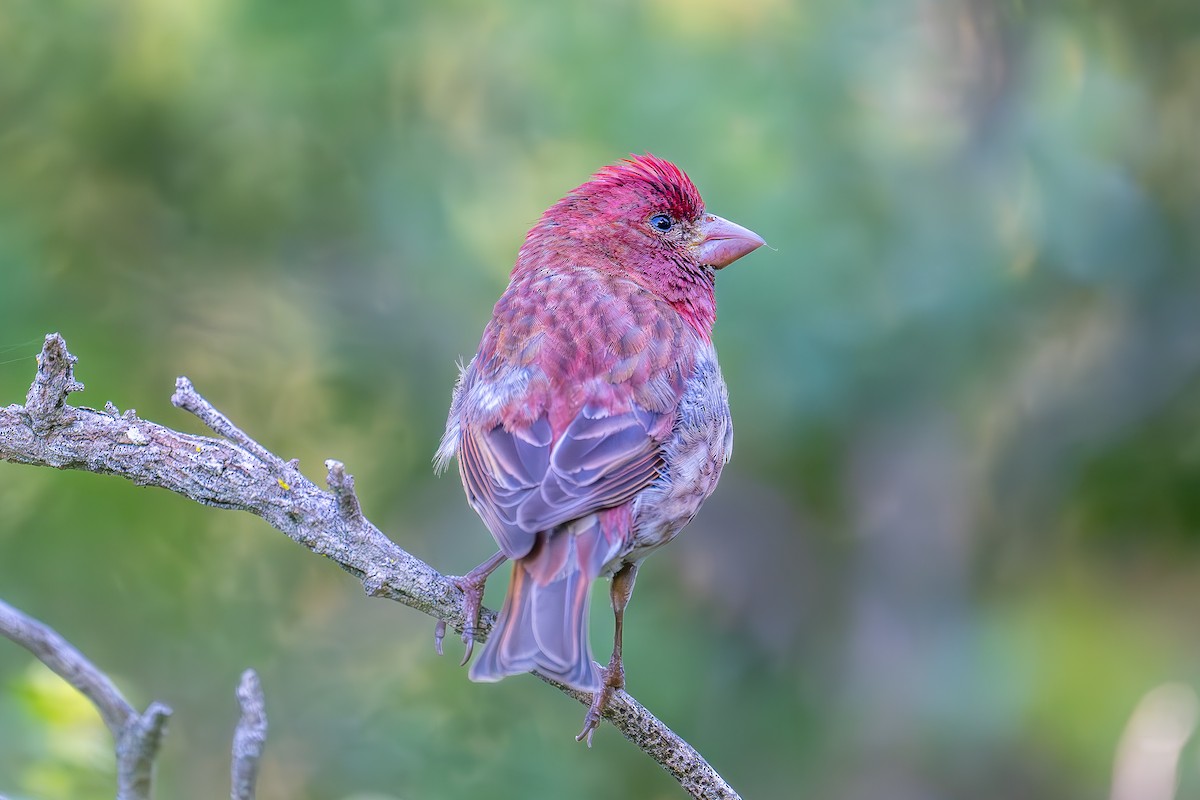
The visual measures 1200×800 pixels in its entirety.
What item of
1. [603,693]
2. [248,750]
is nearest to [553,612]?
[603,693]

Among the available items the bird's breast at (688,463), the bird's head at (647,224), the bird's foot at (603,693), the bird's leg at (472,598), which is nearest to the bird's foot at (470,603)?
the bird's leg at (472,598)

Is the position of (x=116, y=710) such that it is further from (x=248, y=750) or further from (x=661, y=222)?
(x=661, y=222)

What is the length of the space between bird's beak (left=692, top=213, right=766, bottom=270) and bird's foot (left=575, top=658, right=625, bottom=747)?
177cm

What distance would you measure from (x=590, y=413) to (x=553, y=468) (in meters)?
0.27

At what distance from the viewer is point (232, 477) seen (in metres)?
3.11

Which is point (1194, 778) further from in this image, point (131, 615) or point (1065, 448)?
point (131, 615)

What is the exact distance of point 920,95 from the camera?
6492mm

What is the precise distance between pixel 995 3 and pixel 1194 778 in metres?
3.69

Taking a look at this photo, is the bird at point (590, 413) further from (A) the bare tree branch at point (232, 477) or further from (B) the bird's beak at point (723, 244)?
(A) the bare tree branch at point (232, 477)

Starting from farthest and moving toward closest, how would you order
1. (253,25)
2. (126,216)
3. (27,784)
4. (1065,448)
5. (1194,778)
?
(1065,448) → (126,216) → (253,25) → (1194,778) → (27,784)

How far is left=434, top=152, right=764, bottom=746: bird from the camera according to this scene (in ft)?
10.9

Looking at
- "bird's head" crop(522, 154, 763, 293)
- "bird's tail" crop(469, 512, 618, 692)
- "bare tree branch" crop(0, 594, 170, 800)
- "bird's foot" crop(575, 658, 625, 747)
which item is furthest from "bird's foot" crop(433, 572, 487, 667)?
"bird's head" crop(522, 154, 763, 293)

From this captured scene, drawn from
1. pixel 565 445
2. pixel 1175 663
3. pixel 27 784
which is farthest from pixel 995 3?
pixel 27 784

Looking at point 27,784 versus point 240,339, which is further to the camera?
point 240,339
